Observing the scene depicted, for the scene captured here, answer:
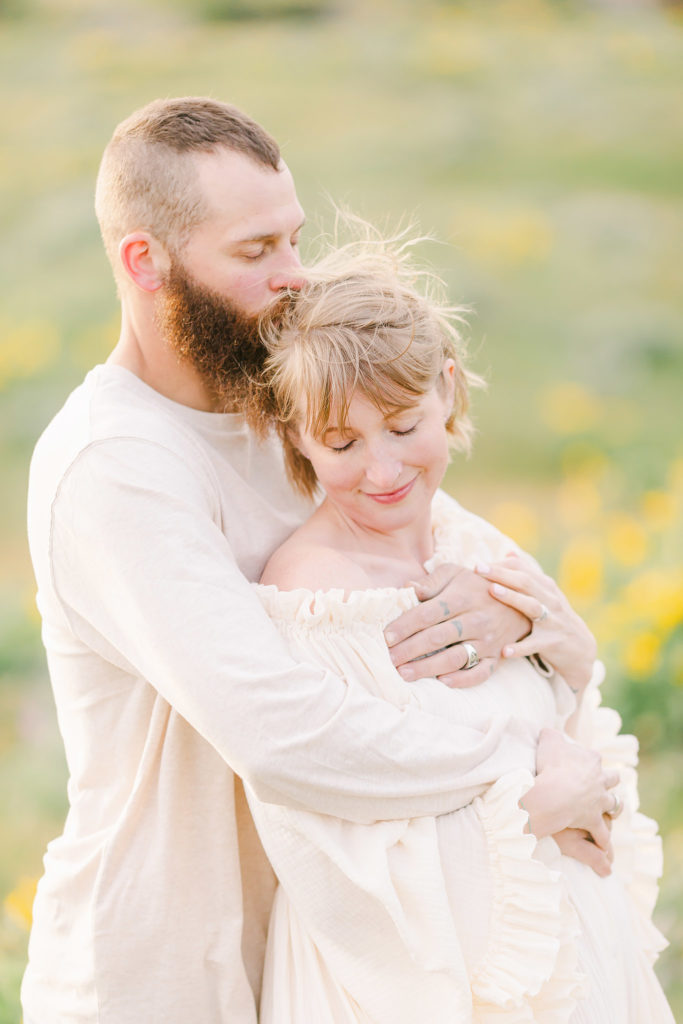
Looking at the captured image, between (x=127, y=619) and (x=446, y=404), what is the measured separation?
82cm

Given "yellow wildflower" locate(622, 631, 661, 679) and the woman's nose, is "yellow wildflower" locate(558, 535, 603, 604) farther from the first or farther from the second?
the woman's nose

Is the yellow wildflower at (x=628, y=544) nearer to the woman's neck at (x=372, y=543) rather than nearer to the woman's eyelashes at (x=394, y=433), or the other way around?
the woman's neck at (x=372, y=543)

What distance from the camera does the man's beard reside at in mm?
2363

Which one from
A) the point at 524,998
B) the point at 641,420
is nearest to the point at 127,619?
the point at 524,998

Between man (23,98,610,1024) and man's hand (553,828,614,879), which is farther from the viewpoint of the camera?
man's hand (553,828,614,879)

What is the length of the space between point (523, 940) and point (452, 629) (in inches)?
22.1

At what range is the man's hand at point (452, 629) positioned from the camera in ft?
7.34

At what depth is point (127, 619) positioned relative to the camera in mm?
2014

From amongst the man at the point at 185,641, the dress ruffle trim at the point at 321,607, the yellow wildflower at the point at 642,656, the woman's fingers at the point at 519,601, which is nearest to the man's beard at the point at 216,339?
the man at the point at 185,641

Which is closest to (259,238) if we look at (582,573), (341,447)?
(341,447)

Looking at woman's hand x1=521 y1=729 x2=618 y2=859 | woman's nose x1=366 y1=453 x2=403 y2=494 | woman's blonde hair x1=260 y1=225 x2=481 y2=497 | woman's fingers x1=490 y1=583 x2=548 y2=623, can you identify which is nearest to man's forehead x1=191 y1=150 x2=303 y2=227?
woman's blonde hair x1=260 y1=225 x2=481 y2=497

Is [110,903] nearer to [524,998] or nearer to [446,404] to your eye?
[524,998]

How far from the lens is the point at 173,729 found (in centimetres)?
219

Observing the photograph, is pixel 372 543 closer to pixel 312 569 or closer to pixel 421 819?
pixel 312 569
